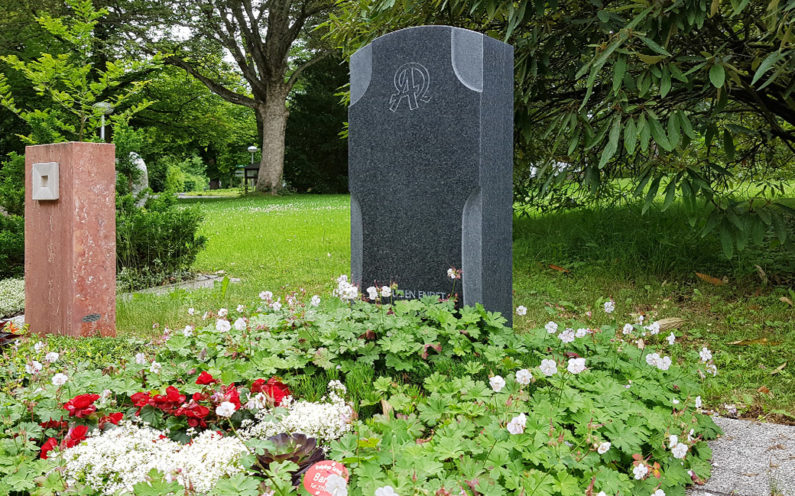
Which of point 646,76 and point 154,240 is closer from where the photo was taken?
point 646,76

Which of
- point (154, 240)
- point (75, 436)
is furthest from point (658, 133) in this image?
point (154, 240)

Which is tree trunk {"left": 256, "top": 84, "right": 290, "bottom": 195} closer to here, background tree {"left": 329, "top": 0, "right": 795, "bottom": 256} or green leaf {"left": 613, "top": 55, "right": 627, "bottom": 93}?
background tree {"left": 329, "top": 0, "right": 795, "bottom": 256}

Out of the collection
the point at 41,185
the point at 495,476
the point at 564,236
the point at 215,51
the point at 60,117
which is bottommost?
the point at 495,476

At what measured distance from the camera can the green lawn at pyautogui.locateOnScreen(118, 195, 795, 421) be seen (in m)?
3.92

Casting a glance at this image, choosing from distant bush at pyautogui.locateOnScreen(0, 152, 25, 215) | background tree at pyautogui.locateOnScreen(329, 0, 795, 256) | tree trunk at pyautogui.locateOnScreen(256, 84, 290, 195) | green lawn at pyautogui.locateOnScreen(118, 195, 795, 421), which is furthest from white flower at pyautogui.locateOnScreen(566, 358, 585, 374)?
tree trunk at pyautogui.locateOnScreen(256, 84, 290, 195)

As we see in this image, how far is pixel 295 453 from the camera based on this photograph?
194 centimetres

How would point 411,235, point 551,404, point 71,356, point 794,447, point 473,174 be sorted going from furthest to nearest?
point 411,235, point 473,174, point 71,356, point 794,447, point 551,404

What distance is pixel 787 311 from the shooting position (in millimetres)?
4762

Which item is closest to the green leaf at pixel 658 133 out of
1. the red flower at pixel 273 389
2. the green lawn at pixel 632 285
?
the green lawn at pixel 632 285

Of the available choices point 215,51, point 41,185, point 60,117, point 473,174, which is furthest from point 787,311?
point 215,51

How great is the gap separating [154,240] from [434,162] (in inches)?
150

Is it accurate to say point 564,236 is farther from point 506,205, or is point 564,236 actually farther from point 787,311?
point 506,205

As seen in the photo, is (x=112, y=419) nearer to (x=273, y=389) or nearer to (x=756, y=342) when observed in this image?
(x=273, y=389)

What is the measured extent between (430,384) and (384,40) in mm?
2455
